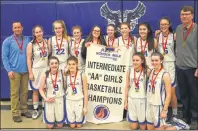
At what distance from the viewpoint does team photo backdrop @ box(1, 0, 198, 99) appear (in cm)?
538

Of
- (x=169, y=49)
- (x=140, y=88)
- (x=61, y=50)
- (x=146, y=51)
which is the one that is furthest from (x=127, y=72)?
(x=61, y=50)

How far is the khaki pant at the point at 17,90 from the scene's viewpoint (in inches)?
199

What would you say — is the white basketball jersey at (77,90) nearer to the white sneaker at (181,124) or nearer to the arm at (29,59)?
the arm at (29,59)

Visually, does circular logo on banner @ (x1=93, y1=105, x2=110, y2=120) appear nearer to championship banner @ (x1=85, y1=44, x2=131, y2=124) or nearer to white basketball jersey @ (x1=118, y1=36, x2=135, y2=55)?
championship banner @ (x1=85, y1=44, x2=131, y2=124)

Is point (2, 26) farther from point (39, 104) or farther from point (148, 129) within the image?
point (148, 129)

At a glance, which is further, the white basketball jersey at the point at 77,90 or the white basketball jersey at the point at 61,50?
the white basketball jersey at the point at 61,50

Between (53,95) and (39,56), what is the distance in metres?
0.65

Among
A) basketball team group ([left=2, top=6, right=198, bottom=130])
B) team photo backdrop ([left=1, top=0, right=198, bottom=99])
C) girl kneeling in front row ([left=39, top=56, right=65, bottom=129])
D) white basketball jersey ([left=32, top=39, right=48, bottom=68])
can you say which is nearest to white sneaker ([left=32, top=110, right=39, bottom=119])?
basketball team group ([left=2, top=6, right=198, bottom=130])

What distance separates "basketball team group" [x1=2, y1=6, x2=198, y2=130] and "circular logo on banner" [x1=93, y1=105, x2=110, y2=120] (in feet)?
0.92

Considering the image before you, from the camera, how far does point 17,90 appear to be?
5098 mm

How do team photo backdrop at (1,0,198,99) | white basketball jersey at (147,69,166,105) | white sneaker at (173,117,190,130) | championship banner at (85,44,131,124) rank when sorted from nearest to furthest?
white basketball jersey at (147,69,166,105) → white sneaker at (173,117,190,130) → championship banner at (85,44,131,124) → team photo backdrop at (1,0,198,99)

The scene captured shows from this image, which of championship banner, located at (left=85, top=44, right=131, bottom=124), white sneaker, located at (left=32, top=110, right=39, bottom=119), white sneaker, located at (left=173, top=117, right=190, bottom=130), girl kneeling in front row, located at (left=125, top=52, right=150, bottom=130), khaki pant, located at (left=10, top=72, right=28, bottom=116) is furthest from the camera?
white sneaker, located at (left=32, top=110, right=39, bottom=119)

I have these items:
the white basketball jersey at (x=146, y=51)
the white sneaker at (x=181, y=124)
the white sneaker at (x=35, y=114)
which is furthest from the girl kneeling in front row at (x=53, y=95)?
the white sneaker at (x=181, y=124)

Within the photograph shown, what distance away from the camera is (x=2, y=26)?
5656 mm
